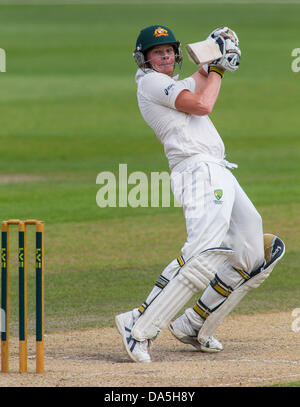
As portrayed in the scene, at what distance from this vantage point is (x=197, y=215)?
5.71 meters

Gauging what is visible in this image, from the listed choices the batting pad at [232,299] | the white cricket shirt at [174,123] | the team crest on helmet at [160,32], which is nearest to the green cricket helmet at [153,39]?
the team crest on helmet at [160,32]

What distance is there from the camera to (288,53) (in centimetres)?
3684

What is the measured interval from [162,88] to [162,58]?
27cm

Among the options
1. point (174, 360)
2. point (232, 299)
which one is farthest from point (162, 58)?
point (174, 360)

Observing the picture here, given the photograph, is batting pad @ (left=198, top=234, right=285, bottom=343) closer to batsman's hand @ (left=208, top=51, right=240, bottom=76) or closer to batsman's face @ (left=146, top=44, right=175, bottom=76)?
batsman's hand @ (left=208, top=51, right=240, bottom=76)

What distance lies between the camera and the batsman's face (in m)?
6.04

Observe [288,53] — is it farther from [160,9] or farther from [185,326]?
[185,326]

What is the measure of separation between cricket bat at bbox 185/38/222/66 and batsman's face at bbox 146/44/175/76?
195 millimetres

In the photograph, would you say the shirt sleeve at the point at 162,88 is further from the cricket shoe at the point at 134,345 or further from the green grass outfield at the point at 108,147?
the green grass outfield at the point at 108,147

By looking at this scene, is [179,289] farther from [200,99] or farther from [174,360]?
[200,99]

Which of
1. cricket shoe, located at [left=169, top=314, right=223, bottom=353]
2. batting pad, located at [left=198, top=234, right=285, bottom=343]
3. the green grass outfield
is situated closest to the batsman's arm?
batting pad, located at [left=198, top=234, right=285, bottom=343]

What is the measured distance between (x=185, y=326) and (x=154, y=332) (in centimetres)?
58

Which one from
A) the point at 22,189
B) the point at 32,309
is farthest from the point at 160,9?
the point at 32,309

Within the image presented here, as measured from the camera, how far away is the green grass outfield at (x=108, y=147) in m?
8.73
